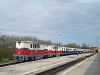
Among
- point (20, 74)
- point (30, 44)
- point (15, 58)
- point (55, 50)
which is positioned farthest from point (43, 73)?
point (55, 50)

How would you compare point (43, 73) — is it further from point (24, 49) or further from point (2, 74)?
point (24, 49)

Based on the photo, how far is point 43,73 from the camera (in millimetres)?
19531

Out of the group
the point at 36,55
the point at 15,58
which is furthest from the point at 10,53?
the point at 15,58

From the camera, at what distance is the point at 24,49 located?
4072 centimetres

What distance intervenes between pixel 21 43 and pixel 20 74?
21.3 metres

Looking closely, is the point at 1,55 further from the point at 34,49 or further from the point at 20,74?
the point at 20,74

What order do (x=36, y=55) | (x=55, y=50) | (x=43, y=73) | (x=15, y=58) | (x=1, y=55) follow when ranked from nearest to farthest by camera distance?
(x=43, y=73), (x=15, y=58), (x=1, y=55), (x=36, y=55), (x=55, y=50)

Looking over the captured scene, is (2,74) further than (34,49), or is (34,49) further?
(34,49)

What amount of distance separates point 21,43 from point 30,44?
1.88m

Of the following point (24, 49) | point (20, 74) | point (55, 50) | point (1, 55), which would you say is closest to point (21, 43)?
point (24, 49)

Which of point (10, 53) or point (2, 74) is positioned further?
point (10, 53)

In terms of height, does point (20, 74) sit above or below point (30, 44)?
below

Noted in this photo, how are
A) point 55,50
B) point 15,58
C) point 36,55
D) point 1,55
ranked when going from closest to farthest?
point 15,58 < point 1,55 < point 36,55 < point 55,50

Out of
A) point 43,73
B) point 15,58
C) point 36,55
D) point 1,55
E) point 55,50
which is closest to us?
point 43,73
